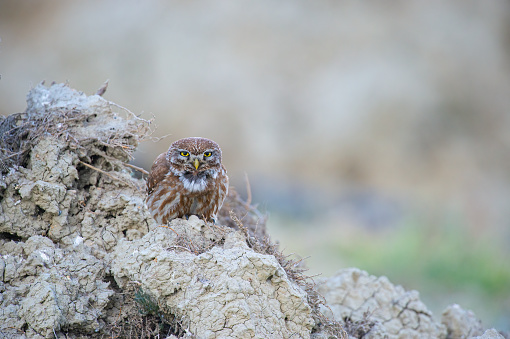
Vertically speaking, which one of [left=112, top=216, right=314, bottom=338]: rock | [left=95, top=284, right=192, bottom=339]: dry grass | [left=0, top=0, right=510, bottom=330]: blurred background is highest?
[left=0, top=0, right=510, bottom=330]: blurred background

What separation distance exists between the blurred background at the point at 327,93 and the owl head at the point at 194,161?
8805 millimetres

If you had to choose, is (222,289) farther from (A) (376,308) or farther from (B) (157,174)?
(A) (376,308)

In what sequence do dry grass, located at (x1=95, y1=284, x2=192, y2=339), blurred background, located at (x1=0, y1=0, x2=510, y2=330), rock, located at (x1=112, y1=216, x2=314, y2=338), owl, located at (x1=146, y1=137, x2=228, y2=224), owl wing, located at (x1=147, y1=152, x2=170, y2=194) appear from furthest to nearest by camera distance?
blurred background, located at (x1=0, y1=0, x2=510, y2=330) → owl wing, located at (x1=147, y1=152, x2=170, y2=194) → owl, located at (x1=146, y1=137, x2=228, y2=224) → dry grass, located at (x1=95, y1=284, x2=192, y2=339) → rock, located at (x1=112, y1=216, x2=314, y2=338)

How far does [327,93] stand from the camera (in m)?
20.0

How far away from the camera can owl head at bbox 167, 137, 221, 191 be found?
215 inches

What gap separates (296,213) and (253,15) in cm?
905

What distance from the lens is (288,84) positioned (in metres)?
20.8

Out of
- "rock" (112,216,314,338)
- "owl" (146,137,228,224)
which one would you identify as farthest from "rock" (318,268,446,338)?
"owl" (146,137,228,224)

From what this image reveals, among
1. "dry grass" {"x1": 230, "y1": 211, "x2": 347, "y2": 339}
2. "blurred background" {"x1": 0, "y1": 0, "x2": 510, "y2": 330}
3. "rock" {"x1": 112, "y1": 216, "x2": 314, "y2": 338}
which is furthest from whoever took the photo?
"blurred background" {"x1": 0, "y1": 0, "x2": 510, "y2": 330}

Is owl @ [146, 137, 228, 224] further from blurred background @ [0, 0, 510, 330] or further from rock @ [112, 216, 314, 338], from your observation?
blurred background @ [0, 0, 510, 330]

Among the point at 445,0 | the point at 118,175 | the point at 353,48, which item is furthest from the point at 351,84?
the point at 118,175

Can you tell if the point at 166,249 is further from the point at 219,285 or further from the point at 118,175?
the point at 118,175

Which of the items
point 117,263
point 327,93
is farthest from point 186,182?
point 327,93

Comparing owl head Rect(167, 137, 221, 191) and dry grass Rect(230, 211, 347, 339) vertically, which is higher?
owl head Rect(167, 137, 221, 191)
